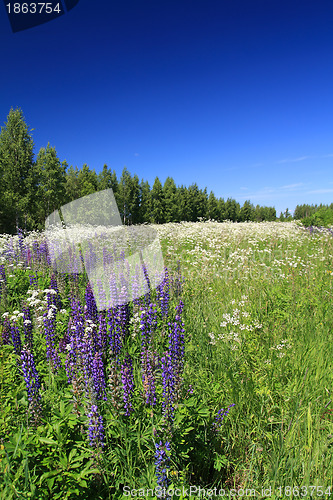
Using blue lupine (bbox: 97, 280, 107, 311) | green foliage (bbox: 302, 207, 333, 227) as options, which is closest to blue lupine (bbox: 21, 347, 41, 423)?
blue lupine (bbox: 97, 280, 107, 311)

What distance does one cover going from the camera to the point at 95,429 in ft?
6.40

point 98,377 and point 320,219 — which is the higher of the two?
point 320,219

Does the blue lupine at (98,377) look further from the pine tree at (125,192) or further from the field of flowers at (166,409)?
the pine tree at (125,192)

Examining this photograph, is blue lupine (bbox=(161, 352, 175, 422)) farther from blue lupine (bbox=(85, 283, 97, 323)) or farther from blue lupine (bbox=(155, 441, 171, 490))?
blue lupine (bbox=(85, 283, 97, 323))

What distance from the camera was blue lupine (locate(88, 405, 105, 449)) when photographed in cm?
194

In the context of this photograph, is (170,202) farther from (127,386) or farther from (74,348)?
(127,386)

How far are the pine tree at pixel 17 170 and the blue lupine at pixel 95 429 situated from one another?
28415 mm

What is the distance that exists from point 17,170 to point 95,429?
30.6 metres

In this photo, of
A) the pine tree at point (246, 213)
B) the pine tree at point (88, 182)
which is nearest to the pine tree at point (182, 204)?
the pine tree at point (88, 182)

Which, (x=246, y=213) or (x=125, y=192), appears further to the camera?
(x=246, y=213)

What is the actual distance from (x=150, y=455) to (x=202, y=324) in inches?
89.3

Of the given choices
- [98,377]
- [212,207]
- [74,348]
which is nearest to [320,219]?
[74,348]

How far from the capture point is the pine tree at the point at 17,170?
26.4m

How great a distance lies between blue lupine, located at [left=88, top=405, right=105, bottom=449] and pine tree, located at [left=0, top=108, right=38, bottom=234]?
1119 inches
